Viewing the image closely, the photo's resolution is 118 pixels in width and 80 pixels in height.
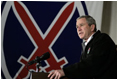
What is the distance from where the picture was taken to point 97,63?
1349 millimetres

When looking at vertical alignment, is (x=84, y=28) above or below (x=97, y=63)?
above

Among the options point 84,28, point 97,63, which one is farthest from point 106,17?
point 97,63

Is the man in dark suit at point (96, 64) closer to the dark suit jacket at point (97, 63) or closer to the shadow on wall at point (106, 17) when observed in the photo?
the dark suit jacket at point (97, 63)

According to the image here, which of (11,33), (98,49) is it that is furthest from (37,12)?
(98,49)

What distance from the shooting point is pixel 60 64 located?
3.00 m

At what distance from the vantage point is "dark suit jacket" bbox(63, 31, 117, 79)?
1.30m

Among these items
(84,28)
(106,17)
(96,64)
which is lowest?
(106,17)

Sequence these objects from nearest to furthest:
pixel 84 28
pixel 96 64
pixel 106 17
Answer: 1. pixel 96 64
2. pixel 84 28
3. pixel 106 17

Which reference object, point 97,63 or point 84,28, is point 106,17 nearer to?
point 84,28

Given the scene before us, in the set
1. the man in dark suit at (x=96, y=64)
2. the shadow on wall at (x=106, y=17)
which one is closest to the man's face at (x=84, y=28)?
the man in dark suit at (x=96, y=64)

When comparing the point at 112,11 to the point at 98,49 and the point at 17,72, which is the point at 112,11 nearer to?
the point at 17,72

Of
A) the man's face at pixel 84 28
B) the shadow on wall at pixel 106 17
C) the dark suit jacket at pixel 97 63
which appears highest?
the man's face at pixel 84 28

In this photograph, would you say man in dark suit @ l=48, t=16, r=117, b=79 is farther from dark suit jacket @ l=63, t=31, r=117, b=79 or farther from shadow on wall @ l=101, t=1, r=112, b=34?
shadow on wall @ l=101, t=1, r=112, b=34

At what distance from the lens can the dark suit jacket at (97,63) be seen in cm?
130
